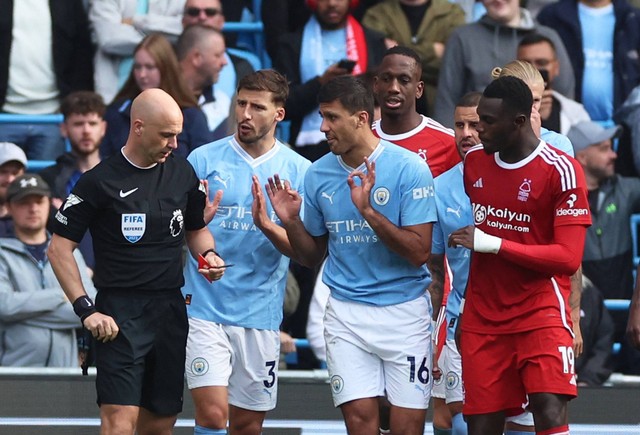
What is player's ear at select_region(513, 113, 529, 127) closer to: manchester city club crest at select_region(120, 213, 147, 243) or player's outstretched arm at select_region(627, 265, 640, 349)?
player's outstretched arm at select_region(627, 265, 640, 349)

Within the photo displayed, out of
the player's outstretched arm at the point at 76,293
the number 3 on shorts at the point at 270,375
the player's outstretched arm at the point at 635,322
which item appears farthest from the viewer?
the number 3 on shorts at the point at 270,375

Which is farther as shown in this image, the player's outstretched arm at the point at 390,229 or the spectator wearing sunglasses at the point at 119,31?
the spectator wearing sunglasses at the point at 119,31

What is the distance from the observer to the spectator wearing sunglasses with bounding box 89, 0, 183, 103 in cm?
1270

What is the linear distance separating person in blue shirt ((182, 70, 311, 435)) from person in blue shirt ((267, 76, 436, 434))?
580 mm

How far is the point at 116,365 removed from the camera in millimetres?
7715

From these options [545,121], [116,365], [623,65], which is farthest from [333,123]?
[623,65]

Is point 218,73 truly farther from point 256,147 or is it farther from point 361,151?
point 361,151

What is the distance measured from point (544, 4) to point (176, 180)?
6522 millimetres

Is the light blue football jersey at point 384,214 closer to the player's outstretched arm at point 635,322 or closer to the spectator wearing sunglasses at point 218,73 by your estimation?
the player's outstretched arm at point 635,322

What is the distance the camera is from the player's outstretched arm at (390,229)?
7.84m

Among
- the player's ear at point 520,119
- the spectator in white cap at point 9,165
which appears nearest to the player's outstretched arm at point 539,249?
the player's ear at point 520,119

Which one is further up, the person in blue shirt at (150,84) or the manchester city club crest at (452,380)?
the person in blue shirt at (150,84)

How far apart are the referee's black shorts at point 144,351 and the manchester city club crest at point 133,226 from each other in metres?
0.28

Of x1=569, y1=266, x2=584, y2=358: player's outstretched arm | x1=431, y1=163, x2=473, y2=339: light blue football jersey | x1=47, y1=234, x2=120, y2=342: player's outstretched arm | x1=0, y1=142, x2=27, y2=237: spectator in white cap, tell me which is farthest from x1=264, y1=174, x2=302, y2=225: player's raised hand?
x1=0, y1=142, x2=27, y2=237: spectator in white cap
